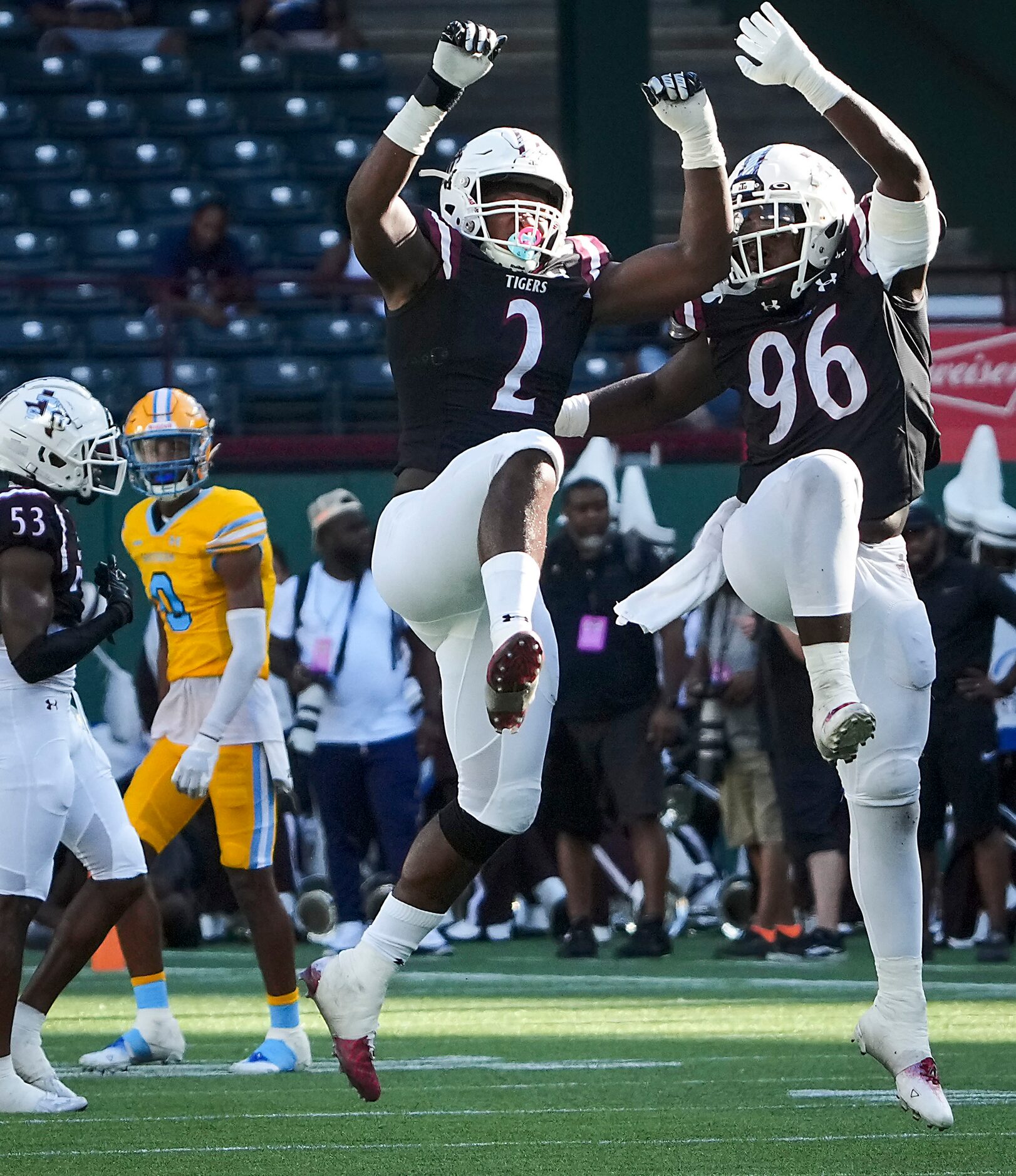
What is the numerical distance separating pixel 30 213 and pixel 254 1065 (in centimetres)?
926

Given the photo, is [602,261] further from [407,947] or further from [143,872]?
[143,872]

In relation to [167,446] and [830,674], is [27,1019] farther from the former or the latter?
[830,674]

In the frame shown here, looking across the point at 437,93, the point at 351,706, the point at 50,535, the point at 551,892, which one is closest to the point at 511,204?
the point at 437,93

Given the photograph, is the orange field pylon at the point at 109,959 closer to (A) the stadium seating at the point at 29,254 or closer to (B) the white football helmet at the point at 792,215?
(B) the white football helmet at the point at 792,215

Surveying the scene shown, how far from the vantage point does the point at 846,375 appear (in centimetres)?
461

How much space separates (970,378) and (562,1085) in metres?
6.64

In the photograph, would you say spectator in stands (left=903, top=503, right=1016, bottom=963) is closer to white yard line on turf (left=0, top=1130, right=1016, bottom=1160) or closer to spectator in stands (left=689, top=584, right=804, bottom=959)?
spectator in stands (left=689, top=584, right=804, bottom=959)

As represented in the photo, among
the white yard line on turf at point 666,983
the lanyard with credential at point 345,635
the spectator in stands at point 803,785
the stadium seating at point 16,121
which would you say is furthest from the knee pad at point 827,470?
the stadium seating at point 16,121

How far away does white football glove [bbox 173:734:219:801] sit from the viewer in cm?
582

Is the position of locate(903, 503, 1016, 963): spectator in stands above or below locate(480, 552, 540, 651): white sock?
below

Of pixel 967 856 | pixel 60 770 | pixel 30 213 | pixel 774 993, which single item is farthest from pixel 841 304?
pixel 30 213

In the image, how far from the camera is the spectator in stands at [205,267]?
12.4m

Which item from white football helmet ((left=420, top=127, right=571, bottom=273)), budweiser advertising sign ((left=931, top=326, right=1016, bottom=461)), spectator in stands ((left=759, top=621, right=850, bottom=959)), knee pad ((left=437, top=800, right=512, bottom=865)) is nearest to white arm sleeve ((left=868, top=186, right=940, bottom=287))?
white football helmet ((left=420, top=127, right=571, bottom=273))

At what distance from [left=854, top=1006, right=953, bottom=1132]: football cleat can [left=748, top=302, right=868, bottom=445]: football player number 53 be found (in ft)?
4.05
